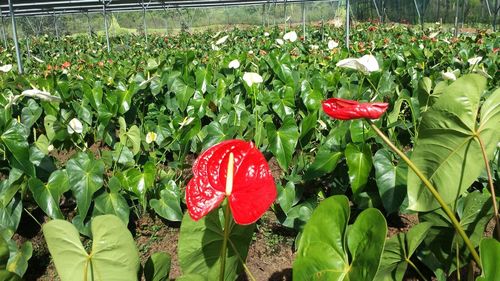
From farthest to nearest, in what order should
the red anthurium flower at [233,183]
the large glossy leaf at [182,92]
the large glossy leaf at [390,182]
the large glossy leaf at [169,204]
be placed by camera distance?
the large glossy leaf at [182,92], the large glossy leaf at [169,204], the large glossy leaf at [390,182], the red anthurium flower at [233,183]

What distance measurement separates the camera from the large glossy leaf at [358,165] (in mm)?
Answer: 1811

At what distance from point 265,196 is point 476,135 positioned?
0.55m

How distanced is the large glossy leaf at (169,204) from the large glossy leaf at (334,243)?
4.23ft

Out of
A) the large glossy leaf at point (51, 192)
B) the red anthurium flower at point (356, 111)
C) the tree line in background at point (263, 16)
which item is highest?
the red anthurium flower at point (356, 111)

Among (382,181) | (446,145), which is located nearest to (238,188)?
(446,145)

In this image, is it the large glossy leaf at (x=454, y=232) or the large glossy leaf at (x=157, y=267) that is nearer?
the large glossy leaf at (x=157, y=267)

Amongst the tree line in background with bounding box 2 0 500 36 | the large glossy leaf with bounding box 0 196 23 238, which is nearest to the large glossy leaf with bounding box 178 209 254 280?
the large glossy leaf with bounding box 0 196 23 238

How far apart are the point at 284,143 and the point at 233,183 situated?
51.2 inches

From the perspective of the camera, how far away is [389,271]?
1202mm

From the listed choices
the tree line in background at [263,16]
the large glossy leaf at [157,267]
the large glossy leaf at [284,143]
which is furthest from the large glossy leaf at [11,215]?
the tree line in background at [263,16]

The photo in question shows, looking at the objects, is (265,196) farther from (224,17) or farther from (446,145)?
(224,17)

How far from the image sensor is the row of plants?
0.84m

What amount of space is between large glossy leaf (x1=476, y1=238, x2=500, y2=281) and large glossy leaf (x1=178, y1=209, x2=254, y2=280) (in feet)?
1.51

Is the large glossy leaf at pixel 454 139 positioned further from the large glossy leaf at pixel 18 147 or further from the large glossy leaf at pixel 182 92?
the large glossy leaf at pixel 182 92
